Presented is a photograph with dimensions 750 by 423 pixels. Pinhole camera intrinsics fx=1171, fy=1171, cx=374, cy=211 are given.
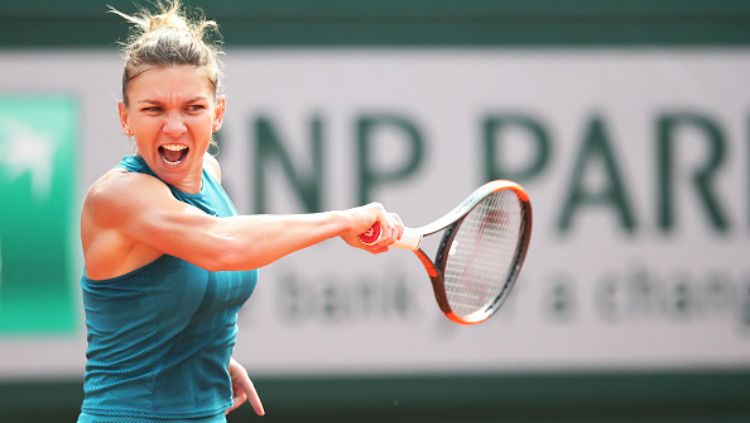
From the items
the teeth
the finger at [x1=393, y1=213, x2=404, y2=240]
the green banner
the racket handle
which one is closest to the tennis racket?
the racket handle

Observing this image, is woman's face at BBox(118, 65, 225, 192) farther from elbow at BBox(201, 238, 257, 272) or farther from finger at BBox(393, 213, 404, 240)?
finger at BBox(393, 213, 404, 240)

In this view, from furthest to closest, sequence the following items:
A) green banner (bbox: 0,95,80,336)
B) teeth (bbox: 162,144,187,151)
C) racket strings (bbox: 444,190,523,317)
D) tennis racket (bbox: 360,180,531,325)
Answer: green banner (bbox: 0,95,80,336), racket strings (bbox: 444,190,523,317), tennis racket (bbox: 360,180,531,325), teeth (bbox: 162,144,187,151)

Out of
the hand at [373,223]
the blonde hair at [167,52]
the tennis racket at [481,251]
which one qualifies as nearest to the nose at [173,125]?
the blonde hair at [167,52]

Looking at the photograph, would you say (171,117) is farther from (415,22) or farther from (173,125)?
(415,22)

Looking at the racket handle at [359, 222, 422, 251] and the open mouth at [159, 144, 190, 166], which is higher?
the open mouth at [159, 144, 190, 166]

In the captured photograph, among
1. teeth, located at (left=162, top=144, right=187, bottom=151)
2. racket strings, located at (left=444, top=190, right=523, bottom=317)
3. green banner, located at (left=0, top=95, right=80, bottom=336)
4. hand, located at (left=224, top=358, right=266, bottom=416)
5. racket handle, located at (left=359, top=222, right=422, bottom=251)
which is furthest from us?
green banner, located at (left=0, top=95, right=80, bottom=336)

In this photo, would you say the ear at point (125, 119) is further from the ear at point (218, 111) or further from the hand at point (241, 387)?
the hand at point (241, 387)

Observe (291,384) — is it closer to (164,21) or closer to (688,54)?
(688,54)

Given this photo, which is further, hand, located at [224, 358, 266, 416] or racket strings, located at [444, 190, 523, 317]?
racket strings, located at [444, 190, 523, 317]

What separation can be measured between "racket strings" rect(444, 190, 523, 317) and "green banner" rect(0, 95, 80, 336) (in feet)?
7.46

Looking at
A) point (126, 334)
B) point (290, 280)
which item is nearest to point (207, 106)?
point (126, 334)

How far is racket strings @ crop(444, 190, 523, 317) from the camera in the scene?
2.88m

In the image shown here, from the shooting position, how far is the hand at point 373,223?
7.60 feet

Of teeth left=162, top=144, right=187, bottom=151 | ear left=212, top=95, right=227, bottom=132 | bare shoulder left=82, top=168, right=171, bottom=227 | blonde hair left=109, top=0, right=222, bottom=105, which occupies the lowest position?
bare shoulder left=82, top=168, right=171, bottom=227
